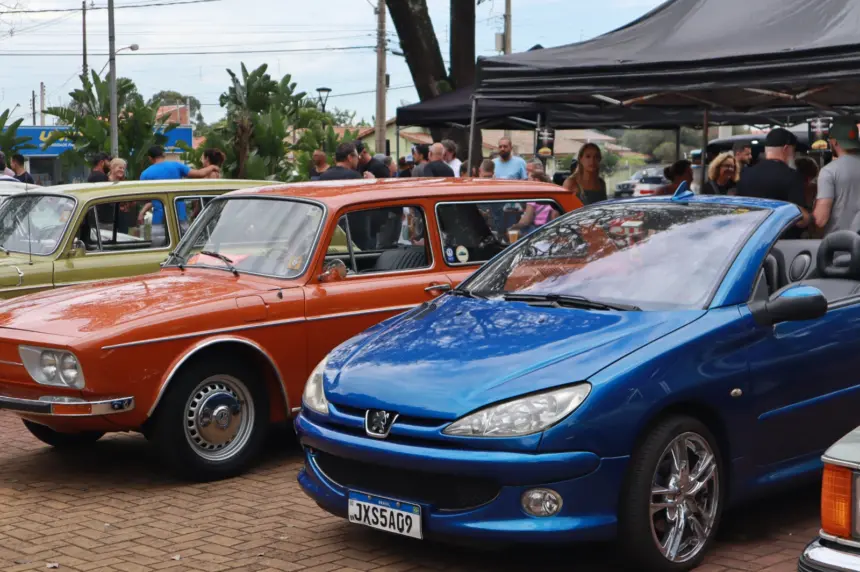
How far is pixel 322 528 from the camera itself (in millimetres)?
5852

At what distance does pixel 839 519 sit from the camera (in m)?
3.49

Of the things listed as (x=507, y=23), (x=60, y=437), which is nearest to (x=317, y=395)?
(x=60, y=437)

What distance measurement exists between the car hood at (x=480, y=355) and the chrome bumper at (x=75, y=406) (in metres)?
1.42

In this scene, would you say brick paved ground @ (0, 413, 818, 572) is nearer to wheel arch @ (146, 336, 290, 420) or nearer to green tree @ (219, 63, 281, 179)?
wheel arch @ (146, 336, 290, 420)

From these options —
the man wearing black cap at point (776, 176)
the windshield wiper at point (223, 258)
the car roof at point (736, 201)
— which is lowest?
the windshield wiper at point (223, 258)

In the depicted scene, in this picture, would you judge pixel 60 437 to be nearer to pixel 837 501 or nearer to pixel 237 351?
pixel 237 351

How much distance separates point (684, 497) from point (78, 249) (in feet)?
19.0

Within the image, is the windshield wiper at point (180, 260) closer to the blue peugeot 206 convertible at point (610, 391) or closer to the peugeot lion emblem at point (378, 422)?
the blue peugeot 206 convertible at point (610, 391)

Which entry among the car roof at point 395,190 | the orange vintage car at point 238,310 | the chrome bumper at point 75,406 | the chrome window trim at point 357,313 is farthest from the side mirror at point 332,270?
the chrome bumper at point 75,406

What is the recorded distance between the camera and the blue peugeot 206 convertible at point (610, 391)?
15.1 feet

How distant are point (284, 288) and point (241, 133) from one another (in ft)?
57.3

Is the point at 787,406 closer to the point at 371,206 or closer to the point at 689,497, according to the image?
the point at 689,497

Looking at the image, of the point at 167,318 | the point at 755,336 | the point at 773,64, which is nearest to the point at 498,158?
the point at 773,64

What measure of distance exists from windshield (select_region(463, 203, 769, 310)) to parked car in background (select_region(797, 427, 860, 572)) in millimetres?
1770
